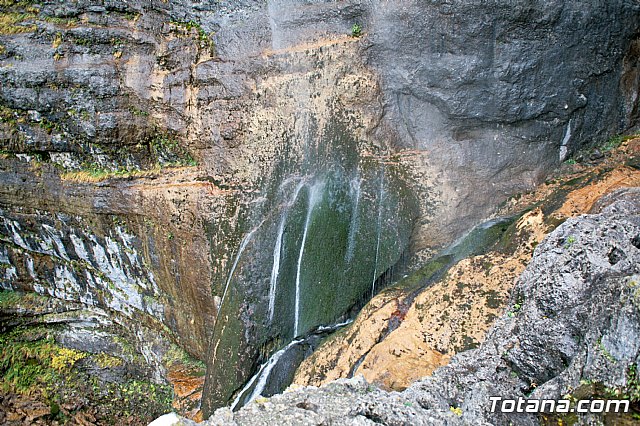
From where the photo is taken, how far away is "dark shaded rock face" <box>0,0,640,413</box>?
25.6ft

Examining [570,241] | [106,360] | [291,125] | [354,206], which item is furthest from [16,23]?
[570,241]

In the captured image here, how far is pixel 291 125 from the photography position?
8484 millimetres

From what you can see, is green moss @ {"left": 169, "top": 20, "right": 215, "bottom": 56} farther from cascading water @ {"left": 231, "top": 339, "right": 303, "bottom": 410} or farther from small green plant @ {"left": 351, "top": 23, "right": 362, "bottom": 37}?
cascading water @ {"left": 231, "top": 339, "right": 303, "bottom": 410}

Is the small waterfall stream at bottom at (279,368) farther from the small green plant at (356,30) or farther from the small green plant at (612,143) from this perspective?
the small green plant at (612,143)

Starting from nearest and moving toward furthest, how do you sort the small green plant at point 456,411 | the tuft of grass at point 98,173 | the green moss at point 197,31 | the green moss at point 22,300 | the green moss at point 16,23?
the small green plant at point 456,411 → the green moss at point 197,31 → the green moss at point 16,23 → the tuft of grass at point 98,173 → the green moss at point 22,300

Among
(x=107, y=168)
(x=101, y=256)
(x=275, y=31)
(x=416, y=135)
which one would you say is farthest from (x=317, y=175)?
(x=101, y=256)

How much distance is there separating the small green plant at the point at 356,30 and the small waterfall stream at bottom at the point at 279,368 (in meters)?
4.03

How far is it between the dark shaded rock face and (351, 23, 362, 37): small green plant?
86 mm

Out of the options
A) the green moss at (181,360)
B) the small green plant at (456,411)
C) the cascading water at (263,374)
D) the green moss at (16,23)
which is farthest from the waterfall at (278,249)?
the green moss at (16,23)

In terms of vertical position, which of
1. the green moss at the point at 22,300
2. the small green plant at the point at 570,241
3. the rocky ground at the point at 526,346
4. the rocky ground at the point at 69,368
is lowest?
the rocky ground at the point at 69,368

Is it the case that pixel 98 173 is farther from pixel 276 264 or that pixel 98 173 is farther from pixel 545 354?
pixel 545 354

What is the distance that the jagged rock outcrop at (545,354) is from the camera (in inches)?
142

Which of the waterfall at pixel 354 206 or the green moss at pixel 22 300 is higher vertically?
the waterfall at pixel 354 206

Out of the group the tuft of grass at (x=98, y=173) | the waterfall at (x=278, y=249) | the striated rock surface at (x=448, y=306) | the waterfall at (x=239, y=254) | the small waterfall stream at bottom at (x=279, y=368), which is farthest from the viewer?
the tuft of grass at (x=98, y=173)
